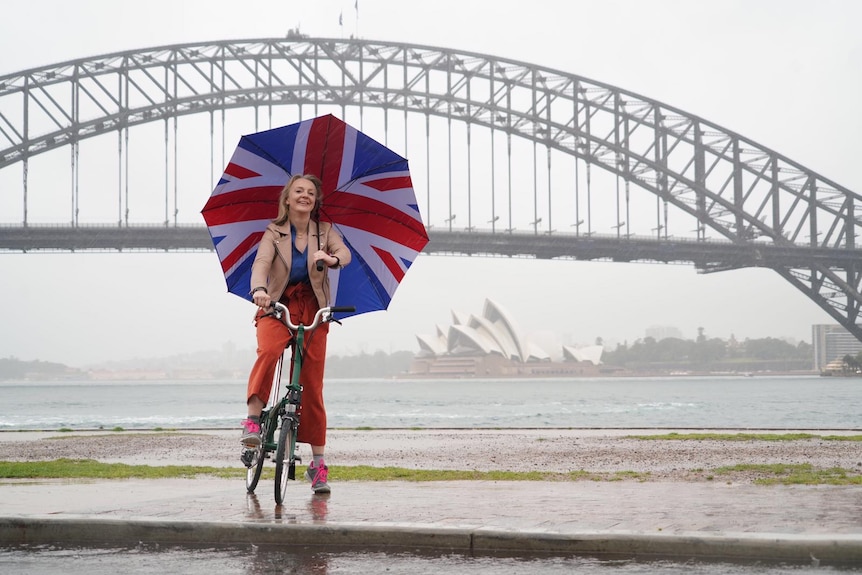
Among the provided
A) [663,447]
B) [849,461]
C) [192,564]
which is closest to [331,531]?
[192,564]

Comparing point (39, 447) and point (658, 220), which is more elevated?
point (658, 220)

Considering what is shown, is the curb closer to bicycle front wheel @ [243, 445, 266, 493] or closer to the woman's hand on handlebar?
bicycle front wheel @ [243, 445, 266, 493]

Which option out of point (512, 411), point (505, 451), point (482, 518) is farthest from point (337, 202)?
point (512, 411)

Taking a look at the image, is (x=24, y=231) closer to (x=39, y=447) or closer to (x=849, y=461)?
(x=39, y=447)

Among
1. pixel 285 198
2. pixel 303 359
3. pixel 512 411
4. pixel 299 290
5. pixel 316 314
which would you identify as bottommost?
pixel 512 411

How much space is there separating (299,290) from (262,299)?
0.38 meters

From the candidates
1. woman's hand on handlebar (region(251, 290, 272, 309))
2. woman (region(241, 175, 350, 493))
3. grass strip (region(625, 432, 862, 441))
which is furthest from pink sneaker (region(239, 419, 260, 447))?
grass strip (region(625, 432, 862, 441))

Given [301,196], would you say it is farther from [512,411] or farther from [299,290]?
[512,411]

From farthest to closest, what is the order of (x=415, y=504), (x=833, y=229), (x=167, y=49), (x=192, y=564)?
1. (x=833, y=229)
2. (x=167, y=49)
3. (x=415, y=504)
4. (x=192, y=564)

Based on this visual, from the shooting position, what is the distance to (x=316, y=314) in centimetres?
516

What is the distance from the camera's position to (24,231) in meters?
45.6

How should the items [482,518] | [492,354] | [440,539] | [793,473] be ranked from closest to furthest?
[440,539] → [482,518] → [793,473] → [492,354]

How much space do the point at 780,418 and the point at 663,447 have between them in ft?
57.9

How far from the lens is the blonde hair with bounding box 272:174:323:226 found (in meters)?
5.43
